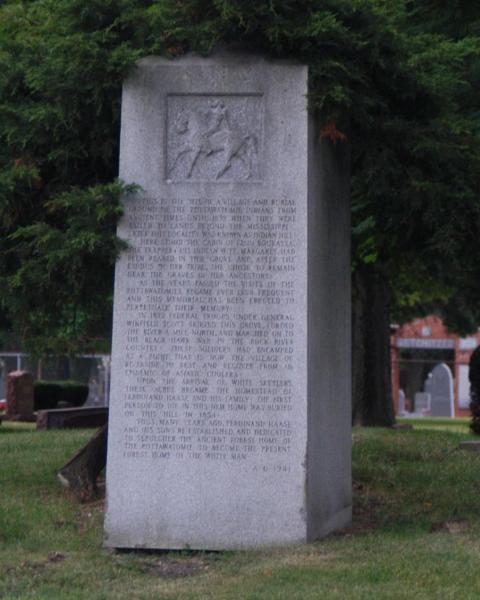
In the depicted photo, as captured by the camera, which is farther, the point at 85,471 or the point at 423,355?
the point at 423,355

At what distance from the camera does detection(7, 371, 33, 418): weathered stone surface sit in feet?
92.9

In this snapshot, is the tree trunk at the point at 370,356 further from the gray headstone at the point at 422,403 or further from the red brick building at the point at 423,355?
the red brick building at the point at 423,355

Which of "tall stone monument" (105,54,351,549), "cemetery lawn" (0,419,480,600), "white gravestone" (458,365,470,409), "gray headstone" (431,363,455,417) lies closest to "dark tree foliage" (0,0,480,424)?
"tall stone monument" (105,54,351,549)

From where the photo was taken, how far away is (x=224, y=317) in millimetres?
9047

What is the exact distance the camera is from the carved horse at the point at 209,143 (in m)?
9.22

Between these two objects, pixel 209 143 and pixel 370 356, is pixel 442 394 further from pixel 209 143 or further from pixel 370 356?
pixel 209 143

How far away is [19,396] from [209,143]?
20179mm

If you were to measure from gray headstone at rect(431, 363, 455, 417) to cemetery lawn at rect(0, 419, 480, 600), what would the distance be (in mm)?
37771

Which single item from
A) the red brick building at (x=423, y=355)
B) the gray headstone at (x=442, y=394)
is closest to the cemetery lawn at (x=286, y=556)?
the gray headstone at (x=442, y=394)

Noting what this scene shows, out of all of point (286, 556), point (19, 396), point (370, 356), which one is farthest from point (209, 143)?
point (19, 396)

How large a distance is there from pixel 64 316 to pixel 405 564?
634cm

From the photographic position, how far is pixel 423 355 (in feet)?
207

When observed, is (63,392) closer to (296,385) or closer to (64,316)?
(64,316)

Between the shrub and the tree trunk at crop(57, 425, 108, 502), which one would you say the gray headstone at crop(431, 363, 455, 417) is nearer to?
the shrub
